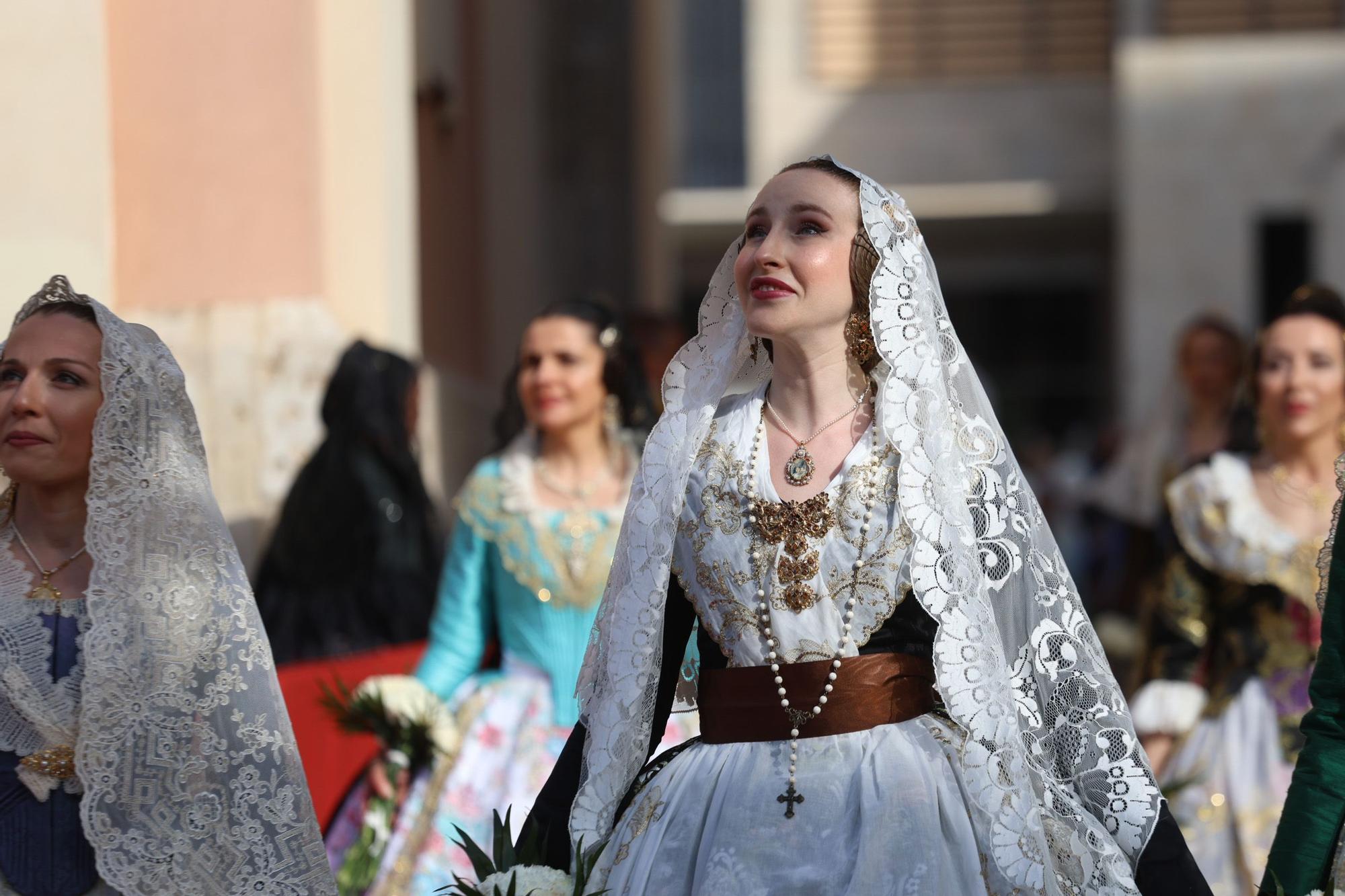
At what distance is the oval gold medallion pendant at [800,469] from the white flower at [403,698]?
80.9 inches

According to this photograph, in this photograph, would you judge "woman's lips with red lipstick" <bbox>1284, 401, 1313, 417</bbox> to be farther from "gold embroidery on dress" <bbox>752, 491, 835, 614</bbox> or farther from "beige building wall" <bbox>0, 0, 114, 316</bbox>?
"beige building wall" <bbox>0, 0, 114, 316</bbox>

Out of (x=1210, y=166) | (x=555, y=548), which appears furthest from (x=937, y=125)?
(x=555, y=548)

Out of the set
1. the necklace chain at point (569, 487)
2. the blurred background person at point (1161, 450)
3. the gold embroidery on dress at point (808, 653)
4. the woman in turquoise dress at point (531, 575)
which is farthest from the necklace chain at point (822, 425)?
the blurred background person at point (1161, 450)

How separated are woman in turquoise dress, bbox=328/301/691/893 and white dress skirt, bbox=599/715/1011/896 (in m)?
1.91

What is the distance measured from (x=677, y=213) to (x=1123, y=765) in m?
18.4

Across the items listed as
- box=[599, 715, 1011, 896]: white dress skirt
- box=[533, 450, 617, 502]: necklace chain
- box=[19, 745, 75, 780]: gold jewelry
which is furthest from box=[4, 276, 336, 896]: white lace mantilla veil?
box=[533, 450, 617, 502]: necklace chain

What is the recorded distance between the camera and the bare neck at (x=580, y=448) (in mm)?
5516

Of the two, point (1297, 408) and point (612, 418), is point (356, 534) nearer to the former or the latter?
point (612, 418)

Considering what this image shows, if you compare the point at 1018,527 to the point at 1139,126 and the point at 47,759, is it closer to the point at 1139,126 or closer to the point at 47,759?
the point at 47,759

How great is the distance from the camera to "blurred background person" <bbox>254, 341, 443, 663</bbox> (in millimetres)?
6152

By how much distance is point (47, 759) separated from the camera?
3172 millimetres

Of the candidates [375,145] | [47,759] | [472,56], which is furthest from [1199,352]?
[47,759]

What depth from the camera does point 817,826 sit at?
2992 millimetres

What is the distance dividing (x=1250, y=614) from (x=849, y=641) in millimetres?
2290
